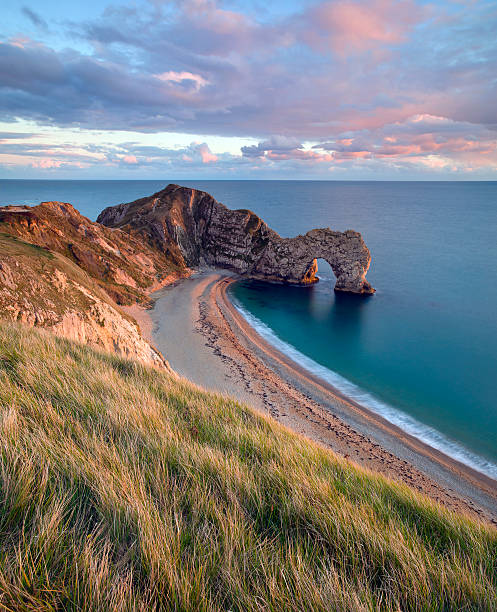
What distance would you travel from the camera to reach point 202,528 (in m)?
2.35

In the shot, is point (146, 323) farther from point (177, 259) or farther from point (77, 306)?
point (177, 259)

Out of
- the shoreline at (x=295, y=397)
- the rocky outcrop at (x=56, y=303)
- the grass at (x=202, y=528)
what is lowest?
the shoreline at (x=295, y=397)

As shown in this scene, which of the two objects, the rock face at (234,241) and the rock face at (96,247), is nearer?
the rock face at (96,247)

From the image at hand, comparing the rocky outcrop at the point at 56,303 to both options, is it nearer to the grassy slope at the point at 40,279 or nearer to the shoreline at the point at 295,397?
the grassy slope at the point at 40,279

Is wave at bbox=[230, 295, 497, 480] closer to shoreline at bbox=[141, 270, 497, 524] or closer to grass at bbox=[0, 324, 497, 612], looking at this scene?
shoreline at bbox=[141, 270, 497, 524]

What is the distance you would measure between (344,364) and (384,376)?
11.6 ft

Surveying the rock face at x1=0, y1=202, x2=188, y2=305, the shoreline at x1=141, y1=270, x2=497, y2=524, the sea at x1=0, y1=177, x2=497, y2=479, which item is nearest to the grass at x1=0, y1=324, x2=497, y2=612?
the shoreline at x1=141, y1=270, x2=497, y2=524

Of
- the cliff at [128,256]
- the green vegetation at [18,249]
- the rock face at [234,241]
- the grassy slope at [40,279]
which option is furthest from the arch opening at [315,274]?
the green vegetation at [18,249]

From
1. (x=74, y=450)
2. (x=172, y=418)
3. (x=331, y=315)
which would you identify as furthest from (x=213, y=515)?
(x=331, y=315)

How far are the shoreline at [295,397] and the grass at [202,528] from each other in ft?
12.0

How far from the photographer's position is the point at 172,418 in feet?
15.0

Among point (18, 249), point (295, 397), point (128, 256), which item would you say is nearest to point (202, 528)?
point (18, 249)

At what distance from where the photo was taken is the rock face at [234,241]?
47469 mm

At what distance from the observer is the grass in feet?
5.87
